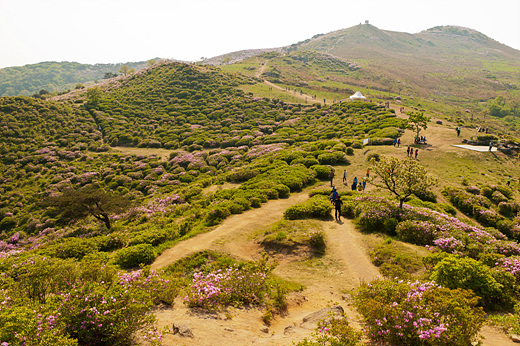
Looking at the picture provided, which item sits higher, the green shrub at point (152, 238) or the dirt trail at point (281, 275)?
the dirt trail at point (281, 275)

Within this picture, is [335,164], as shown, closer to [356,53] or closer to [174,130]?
[174,130]

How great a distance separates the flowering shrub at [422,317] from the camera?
21.2ft

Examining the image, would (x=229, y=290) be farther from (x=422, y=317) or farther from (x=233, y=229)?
(x=233, y=229)

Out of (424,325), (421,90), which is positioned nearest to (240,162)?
(424,325)

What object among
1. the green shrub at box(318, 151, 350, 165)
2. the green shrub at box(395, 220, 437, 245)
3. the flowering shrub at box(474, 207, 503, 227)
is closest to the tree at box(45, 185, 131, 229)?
the green shrub at box(318, 151, 350, 165)

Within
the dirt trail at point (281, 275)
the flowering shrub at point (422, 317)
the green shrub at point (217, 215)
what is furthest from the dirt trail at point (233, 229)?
the flowering shrub at point (422, 317)

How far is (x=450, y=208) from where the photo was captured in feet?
68.9

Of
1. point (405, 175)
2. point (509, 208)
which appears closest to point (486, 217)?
point (509, 208)

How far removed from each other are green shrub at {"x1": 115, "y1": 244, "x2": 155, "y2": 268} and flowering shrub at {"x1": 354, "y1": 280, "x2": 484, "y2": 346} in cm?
1195

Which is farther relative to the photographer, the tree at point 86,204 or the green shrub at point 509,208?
the tree at point 86,204

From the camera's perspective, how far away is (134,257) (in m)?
14.4

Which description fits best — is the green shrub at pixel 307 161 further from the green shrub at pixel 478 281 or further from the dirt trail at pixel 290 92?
the dirt trail at pixel 290 92

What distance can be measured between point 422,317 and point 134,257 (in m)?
14.1

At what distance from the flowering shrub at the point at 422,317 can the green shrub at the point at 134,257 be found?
11.9 m
